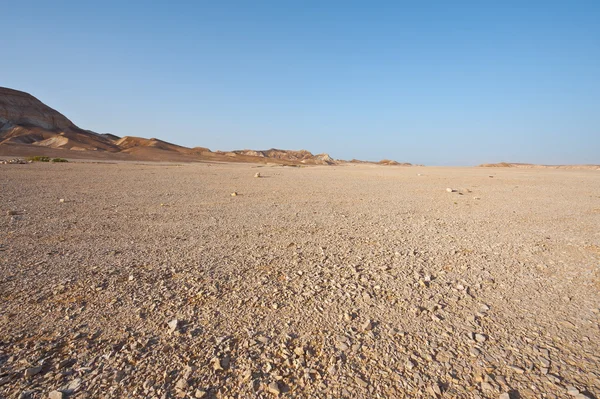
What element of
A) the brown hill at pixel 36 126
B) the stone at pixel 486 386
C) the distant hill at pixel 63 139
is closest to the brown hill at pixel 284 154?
the distant hill at pixel 63 139

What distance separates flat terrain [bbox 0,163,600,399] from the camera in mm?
1831

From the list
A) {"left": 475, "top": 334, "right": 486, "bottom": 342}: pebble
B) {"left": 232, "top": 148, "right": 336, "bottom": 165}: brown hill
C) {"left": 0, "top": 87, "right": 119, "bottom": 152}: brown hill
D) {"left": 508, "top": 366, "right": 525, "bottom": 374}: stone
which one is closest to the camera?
{"left": 508, "top": 366, "right": 525, "bottom": 374}: stone

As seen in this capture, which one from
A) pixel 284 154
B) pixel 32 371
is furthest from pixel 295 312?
pixel 284 154

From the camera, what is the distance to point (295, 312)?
2574 mm

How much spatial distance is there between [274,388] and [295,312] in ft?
2.69

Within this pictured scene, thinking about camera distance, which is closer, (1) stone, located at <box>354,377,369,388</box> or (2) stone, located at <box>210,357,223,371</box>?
(1) stone, located at <box>354,377,369,388</box>

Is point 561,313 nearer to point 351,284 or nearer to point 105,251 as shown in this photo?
point 351,284

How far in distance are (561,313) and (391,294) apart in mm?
1355

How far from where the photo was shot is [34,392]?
5.63 ft

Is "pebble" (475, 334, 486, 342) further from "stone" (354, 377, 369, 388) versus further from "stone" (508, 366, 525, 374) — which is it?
"stone" (354, 377, 369, 388)

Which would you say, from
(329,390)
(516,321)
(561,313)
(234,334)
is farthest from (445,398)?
(561,313)

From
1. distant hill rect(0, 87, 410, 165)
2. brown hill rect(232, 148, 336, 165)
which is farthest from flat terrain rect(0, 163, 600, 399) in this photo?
brown hill rect(232, 148, 336, 165)

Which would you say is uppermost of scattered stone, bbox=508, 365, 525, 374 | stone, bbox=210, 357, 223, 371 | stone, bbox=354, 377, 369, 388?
scattered stone, bbox=508, 365, 525, 374

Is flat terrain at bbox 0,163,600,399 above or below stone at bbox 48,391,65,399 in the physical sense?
above
